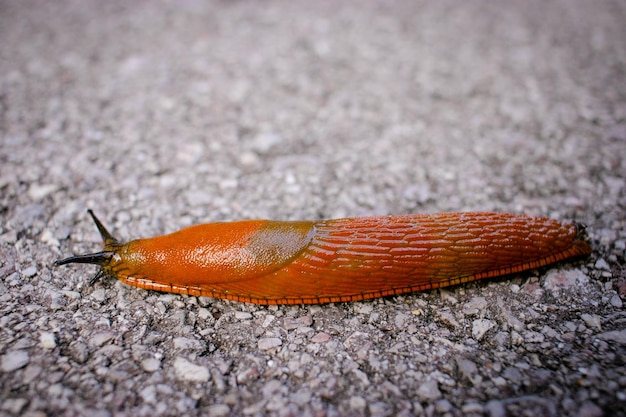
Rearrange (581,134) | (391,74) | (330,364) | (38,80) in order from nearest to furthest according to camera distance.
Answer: (330,364)
(581,134)
(38,80)
(391,74)

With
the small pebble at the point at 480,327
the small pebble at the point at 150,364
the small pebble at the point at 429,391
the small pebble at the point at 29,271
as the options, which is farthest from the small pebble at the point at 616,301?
the small pebble at the point at 29,271

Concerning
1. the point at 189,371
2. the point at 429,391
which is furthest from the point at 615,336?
the point at 189,371

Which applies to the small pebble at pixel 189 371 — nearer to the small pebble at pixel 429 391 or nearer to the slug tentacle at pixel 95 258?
the slug tentacle at pixel 95 258

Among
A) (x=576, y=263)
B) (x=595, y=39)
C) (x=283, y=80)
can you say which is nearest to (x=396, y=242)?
(x=576, y=263)

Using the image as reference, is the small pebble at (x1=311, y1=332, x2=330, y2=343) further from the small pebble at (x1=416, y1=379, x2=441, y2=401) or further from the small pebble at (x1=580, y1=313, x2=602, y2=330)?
the small pebble at (x1=580, y1=313, x2=602, y2=330)

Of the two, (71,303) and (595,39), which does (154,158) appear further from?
(595,39)

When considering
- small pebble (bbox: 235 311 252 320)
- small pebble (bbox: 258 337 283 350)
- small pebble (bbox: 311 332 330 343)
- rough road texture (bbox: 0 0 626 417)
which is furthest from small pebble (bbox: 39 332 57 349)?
small pebble (bbox: 311 332 330 343)
